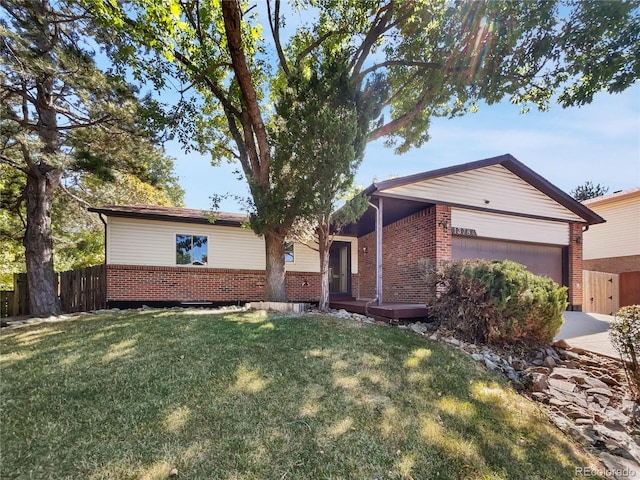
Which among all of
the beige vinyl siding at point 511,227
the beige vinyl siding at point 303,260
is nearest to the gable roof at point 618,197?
the beige vinyl siding at point 511,227

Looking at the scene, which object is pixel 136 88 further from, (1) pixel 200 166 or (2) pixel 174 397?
(2) pixel 174 397

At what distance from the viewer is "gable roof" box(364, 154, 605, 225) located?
26.5 feet

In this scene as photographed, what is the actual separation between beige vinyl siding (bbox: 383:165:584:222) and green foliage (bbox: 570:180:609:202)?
1914 centimetres

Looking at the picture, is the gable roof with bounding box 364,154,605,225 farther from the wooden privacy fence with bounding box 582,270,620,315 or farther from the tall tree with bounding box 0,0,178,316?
the tall tree with bounding box 0,0,178,316

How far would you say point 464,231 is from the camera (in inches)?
354

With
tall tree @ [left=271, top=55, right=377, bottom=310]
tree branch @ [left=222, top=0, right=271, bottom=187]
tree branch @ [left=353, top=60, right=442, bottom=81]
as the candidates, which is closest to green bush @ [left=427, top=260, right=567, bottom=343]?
tall tree @ [left=271, top=55, right=377, bottom=310]

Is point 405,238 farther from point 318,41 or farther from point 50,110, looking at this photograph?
point 50,110

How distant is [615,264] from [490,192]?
9.06 m

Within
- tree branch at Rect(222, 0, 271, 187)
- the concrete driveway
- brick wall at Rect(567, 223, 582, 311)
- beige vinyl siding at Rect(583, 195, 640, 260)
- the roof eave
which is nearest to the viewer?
the concrete driveway

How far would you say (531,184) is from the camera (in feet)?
33.1

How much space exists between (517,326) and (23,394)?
7119mm

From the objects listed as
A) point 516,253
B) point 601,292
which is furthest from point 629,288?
point 516,253

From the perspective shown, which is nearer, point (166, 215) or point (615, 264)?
point (166, 215)

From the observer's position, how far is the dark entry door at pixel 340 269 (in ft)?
42.7
